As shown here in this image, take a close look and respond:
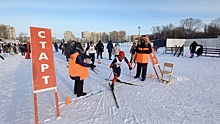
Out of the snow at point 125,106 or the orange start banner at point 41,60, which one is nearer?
the orange start banner at point 41,60

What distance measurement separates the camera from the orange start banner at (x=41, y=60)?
8.48 ft

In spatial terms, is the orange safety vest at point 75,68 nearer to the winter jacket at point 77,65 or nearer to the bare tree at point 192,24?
the winter jacket at point 77,65

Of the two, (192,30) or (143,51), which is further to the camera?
(192,30)

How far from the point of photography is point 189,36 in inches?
2457

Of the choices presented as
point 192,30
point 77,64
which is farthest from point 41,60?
point 192,30

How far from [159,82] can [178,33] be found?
67.4 m

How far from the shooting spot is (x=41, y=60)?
269 centimetres

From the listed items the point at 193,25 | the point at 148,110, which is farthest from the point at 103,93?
the point at 193,25

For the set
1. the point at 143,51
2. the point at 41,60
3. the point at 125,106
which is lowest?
the point at 125,106

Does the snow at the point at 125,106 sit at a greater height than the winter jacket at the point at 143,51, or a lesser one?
lesser

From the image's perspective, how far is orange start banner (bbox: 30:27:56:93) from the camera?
8.48 feet

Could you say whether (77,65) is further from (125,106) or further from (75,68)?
(125,106)

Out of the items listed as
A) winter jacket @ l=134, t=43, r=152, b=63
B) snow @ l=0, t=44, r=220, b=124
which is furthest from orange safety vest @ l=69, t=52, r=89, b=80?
winter jacket @ l=134, t=43, r=152, b=63

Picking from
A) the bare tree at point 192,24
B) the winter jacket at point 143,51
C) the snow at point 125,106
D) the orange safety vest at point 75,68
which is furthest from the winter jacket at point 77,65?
the bare tree at point 192,24
